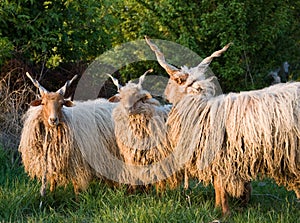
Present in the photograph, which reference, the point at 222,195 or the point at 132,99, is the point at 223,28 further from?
the point at 222,195

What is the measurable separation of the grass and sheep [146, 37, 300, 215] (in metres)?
0.31

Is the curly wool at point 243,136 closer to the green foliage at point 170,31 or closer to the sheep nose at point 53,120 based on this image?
the sheep nose at point 53,120

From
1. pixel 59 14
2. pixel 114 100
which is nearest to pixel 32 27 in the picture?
pixel 59 14

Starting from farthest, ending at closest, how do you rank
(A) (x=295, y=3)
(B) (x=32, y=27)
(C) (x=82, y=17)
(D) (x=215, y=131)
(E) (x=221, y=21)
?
(A) (x=295, y=3) < (E) (x=221, y=21) < (C) (x=82, y=17) < (B) (x=32, y=27) < (D) (x=215, y=131)

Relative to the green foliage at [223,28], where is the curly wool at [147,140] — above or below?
below

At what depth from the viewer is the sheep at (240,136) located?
4.45 m

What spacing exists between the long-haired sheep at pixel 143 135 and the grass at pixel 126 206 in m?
0.20

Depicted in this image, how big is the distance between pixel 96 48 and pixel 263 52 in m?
4.24

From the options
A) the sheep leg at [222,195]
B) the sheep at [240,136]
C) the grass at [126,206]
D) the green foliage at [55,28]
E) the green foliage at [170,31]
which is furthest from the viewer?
the green foliage at [170,31]

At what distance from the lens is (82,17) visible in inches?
324

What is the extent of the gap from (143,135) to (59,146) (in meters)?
0.94

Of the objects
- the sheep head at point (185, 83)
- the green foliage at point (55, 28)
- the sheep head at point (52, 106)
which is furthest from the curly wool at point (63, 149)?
the green foliage at point (55, 28)

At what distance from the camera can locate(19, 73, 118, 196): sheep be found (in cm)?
557

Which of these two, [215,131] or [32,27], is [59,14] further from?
[215,131]
